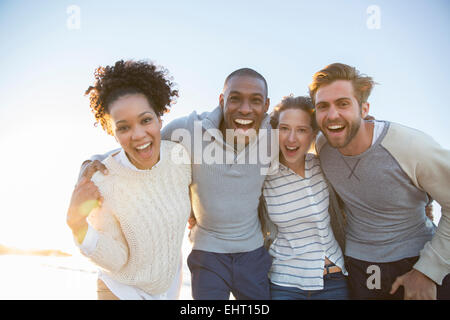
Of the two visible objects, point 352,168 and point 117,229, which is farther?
point 352,168

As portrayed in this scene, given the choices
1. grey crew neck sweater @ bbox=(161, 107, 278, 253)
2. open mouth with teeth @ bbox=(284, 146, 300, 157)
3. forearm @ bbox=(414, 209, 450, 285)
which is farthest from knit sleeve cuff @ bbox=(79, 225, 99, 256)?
forearm @ bbox=(414, 209, 450, 285)

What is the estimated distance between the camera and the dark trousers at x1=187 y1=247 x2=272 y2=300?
8.57ft

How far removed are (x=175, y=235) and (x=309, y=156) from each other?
149cm

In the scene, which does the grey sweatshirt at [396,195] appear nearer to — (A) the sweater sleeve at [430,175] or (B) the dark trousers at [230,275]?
(A) the sweater sleeve at [430,175]

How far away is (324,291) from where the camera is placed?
8.61ft

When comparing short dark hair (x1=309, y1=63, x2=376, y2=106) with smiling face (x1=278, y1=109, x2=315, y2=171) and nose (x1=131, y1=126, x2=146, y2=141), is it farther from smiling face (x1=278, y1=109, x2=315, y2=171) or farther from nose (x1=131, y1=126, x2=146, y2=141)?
nose (x1=131, y1=126, x2=146, y2=141)

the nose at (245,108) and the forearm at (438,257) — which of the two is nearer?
the forearm at (438,257)

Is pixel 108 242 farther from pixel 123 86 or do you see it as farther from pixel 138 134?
pixel 123 86

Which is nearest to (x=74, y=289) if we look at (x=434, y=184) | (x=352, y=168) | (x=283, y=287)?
(x=283, y=287)

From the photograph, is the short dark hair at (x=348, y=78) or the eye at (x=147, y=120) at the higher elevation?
the short dark hair at (x=348, y=78)

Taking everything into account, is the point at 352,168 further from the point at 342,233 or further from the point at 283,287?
the point at 283,287

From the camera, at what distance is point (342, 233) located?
2941 millimetres

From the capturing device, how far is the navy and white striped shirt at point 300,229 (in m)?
2.63

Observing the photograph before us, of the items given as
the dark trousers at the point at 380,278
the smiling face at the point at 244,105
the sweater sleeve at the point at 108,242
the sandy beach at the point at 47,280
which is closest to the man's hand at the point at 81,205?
the sweater sleeve at the point at 108,242
